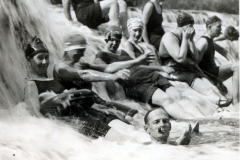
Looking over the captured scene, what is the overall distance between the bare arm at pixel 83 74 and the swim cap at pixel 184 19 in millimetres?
1330

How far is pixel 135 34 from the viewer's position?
5520 mm

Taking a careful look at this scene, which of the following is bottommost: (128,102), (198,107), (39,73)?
(198,107)

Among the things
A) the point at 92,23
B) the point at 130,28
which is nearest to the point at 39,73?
the point at 92,23

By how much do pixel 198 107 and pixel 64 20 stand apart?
2283mm

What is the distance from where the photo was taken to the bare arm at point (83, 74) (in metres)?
5.00

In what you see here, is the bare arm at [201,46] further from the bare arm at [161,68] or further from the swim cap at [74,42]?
the swim cap at [74,42]

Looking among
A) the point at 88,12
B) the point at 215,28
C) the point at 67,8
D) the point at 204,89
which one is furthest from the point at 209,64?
the point at 67,8

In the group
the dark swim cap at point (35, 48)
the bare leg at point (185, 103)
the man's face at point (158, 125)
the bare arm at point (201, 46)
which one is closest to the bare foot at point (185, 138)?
the man's face at point (158, 125)

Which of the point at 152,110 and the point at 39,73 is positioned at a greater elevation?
the point at 39,73

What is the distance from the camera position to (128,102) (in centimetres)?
525

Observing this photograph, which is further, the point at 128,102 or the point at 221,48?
the point at 221,48

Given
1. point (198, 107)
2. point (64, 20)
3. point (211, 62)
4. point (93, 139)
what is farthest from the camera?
point (211, 62)

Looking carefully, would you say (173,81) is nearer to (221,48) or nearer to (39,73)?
(221,48)

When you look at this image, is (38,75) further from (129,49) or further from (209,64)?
(209,64)
